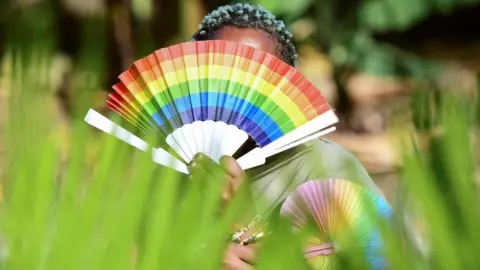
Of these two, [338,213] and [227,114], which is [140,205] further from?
[227,114]

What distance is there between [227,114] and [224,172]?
0.92 feet

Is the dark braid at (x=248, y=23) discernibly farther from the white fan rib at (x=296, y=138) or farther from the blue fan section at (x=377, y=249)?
the blue fan section at (x=377, y=249)

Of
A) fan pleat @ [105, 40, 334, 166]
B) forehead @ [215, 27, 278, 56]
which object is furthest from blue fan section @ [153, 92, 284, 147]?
forehead @ [215, 27, 278, 56]

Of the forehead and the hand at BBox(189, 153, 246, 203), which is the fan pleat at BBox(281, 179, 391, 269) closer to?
the hand at BBox(189, 153, 246, 203)

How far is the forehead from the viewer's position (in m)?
0.65

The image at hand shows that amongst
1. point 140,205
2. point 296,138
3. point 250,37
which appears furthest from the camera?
point 250,37

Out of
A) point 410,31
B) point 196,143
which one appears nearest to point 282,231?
point 196,143

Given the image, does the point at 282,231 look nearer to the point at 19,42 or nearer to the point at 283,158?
the point at 19,42

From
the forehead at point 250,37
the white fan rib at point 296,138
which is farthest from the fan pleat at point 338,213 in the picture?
the forehead at point 250,37

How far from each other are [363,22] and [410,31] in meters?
0.68

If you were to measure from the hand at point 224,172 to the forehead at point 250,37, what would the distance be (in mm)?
213

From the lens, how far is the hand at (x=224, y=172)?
0.21m

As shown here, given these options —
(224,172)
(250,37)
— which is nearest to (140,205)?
(224,172)

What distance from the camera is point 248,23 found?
2.17 ft
